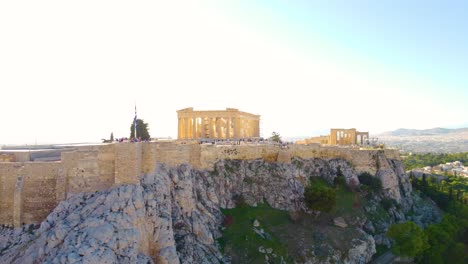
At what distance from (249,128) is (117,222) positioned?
43956 millimetres

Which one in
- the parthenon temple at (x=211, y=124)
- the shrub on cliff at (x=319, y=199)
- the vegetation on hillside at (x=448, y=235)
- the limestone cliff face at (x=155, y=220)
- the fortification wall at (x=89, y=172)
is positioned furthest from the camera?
the parthenon temple at (x=211, y=124)

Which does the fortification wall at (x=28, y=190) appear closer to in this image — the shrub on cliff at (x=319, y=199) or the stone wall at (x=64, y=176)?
the stone wall at (x=64, y=176)

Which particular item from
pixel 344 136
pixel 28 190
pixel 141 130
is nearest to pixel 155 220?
pixel 28 190

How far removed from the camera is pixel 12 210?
108ft

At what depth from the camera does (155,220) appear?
103 feet

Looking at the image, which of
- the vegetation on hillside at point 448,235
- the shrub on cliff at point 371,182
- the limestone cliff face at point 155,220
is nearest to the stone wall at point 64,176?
the limestone cliff face at point 155,220

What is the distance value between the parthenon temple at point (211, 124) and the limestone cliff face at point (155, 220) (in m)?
17.2

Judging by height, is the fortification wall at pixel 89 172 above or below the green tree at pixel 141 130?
below

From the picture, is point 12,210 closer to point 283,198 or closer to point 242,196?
point 242,196

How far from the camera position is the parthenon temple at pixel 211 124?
199 ft

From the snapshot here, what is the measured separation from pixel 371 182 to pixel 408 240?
15400 millimetres

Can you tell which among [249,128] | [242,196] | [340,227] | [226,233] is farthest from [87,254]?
[249,128]

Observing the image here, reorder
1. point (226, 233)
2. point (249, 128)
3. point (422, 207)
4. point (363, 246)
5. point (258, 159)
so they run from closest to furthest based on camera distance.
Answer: point (226, 233) < point (363, 246) < point (258, 159) < point (422, 207) < point (249, 128)

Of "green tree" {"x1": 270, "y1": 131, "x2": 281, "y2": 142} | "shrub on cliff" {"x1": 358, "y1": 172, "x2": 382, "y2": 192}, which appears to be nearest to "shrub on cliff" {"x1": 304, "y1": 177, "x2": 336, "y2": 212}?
"shrub on cliff" {"x1": 358, "y1": 172, "x2": 382, "y2": 192}
